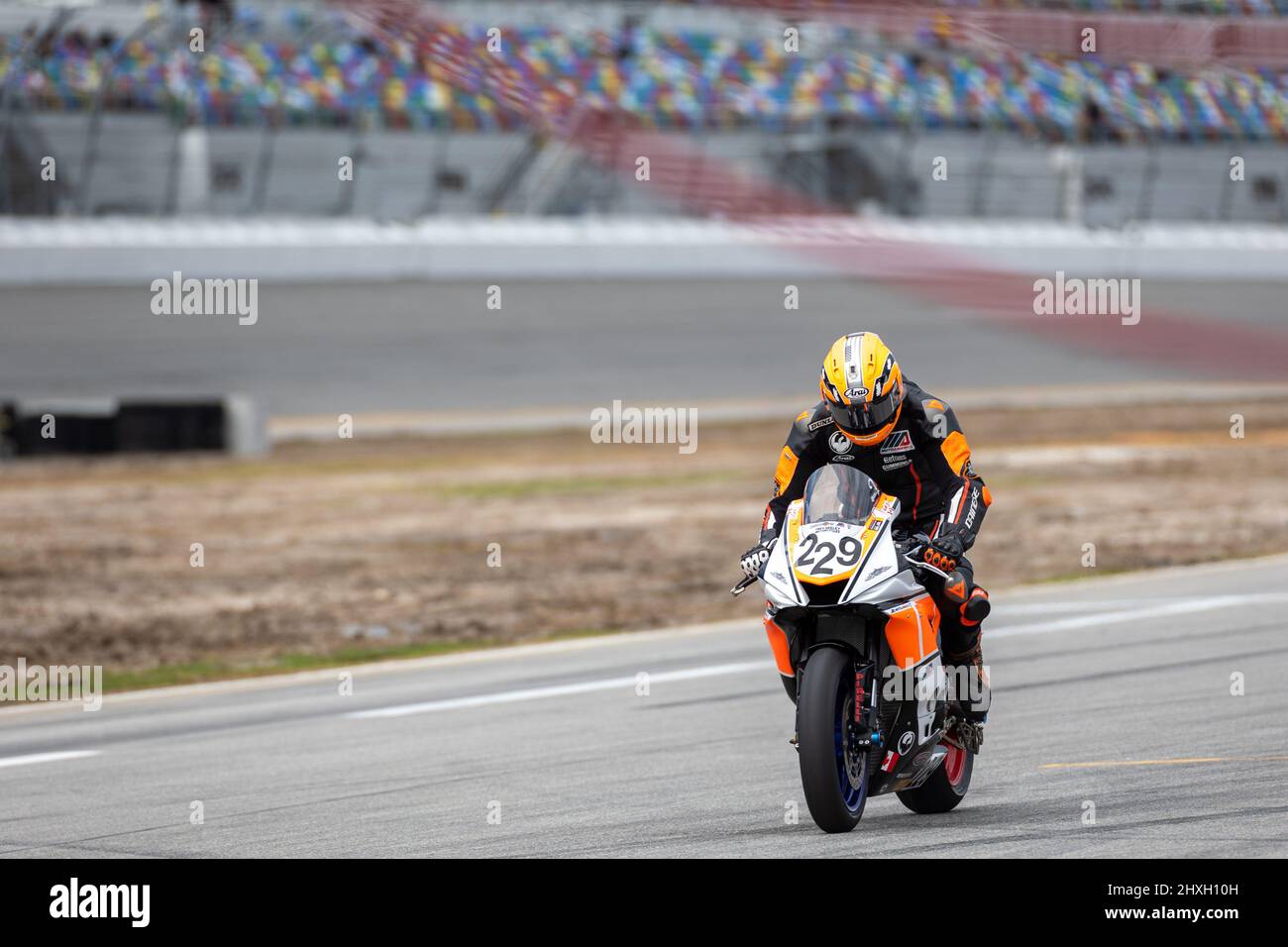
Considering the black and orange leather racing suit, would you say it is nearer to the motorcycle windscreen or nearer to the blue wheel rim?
the motorcycle windscreen

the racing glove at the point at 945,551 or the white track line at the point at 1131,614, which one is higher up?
the racing glove at the point at 945,551

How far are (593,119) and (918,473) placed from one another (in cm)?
2070

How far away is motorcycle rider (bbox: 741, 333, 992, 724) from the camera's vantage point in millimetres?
6254

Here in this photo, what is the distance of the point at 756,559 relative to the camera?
6.26 m

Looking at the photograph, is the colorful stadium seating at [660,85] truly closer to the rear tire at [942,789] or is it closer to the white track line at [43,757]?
the white track line at [43,757]

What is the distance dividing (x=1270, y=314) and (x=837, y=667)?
27.7 metres

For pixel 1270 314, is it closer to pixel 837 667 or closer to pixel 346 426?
pixel 346 426

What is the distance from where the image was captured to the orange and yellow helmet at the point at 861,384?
622 centimetres

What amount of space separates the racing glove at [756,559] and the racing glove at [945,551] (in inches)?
21.0

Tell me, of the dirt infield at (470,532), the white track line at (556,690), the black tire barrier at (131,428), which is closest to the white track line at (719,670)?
the white track line at (556,690)

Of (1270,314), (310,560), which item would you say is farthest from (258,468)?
(1270,314)

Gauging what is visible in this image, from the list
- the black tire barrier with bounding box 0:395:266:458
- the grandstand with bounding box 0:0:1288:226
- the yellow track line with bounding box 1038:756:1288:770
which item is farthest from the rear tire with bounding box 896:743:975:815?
the black tire barrier with bounding box 0:395:266:458

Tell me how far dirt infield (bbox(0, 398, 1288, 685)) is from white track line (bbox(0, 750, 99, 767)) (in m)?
2.80

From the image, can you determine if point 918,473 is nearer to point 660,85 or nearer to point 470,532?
point 470,532
